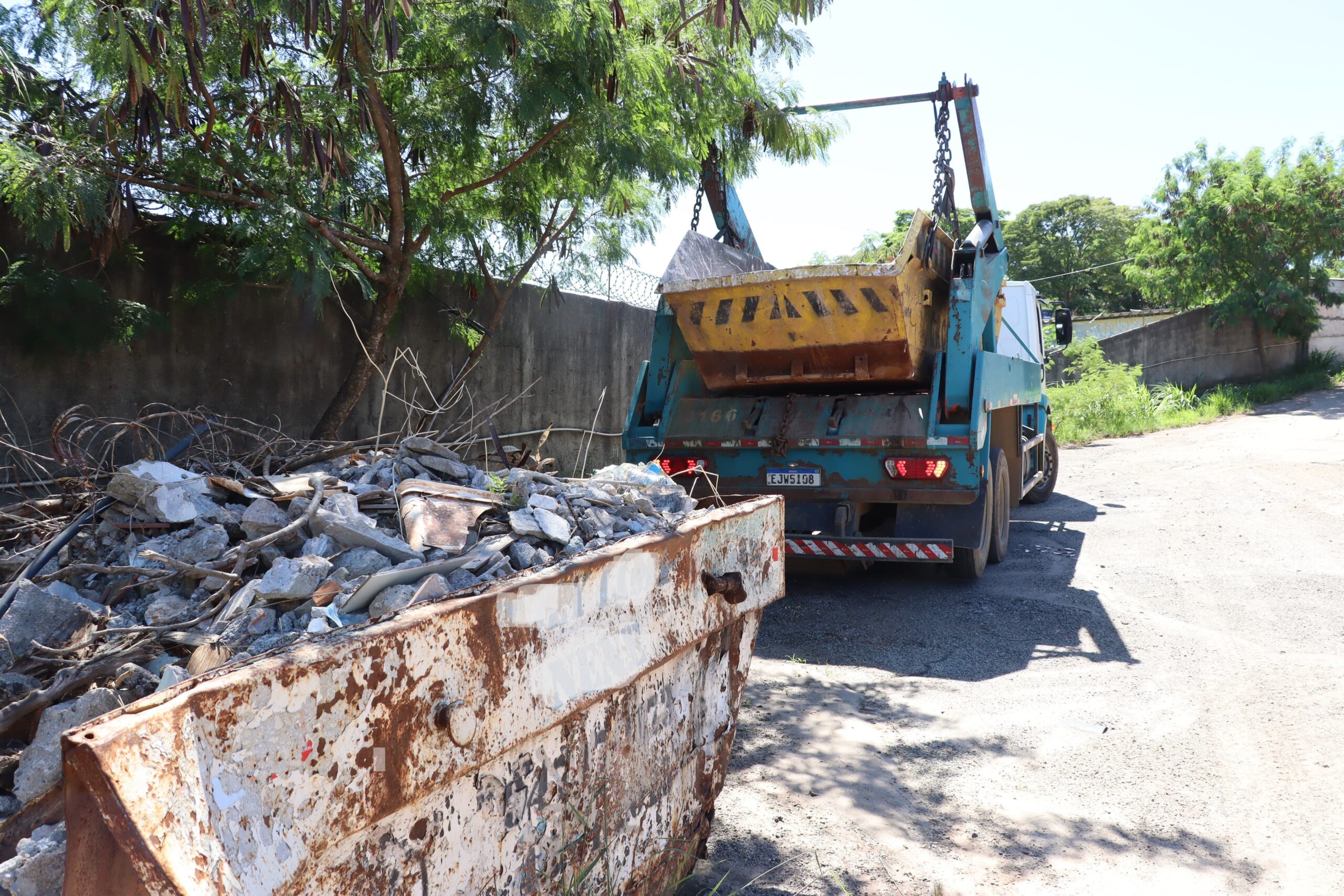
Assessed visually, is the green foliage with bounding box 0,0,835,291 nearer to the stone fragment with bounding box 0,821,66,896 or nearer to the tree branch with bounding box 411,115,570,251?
the tree branch with bounding box 411,115,570,251

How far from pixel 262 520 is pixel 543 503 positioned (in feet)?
1.97

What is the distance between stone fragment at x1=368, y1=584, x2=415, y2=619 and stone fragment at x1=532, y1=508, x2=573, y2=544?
37cm

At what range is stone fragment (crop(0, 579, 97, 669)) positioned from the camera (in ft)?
4.93

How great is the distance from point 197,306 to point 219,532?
3.86 m

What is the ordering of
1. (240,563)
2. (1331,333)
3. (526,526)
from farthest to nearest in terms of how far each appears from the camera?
(1331,333) < (526,526) < (240,563)

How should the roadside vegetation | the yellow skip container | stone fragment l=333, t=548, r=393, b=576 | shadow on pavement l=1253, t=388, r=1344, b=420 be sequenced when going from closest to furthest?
stone fragment l=333, t=548, r=393, b=576 < the yellow skip container < shadow on pavement l=1253, t=388, r=1344, b=420 < the roadside vegetation

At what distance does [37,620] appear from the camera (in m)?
1.54

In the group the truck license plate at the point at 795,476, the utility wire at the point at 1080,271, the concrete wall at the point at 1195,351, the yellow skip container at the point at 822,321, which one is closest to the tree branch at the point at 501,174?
the yellow skip container at the point at 822,321

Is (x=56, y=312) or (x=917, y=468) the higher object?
(x=56, y=312)

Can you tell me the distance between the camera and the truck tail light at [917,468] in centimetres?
530

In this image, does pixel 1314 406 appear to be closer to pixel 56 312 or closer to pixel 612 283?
pixel 612 283

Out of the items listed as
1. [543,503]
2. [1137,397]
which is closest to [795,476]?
[543,503]

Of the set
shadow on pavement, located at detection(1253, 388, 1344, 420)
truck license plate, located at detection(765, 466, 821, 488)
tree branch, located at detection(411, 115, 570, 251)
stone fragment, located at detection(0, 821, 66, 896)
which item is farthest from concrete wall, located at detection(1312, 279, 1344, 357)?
stone fragment, located at detection(0, 821, 66, 896)

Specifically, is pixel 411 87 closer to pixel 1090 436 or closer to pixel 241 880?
pixel 241 880
